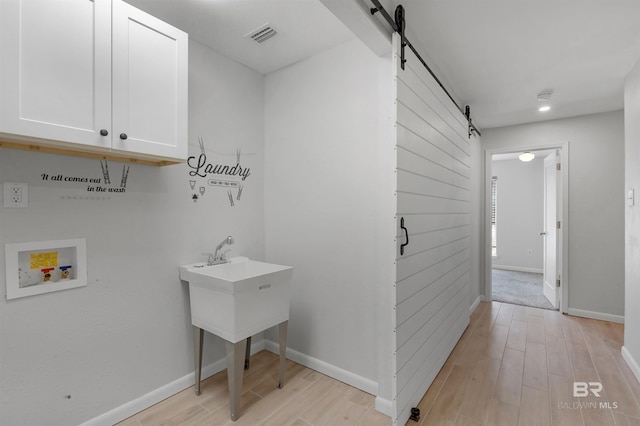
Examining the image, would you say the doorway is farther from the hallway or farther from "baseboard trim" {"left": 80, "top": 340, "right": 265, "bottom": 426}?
"baseboard trim" {"left": 80, "top": 340, "right": 265, "bottom": 426}

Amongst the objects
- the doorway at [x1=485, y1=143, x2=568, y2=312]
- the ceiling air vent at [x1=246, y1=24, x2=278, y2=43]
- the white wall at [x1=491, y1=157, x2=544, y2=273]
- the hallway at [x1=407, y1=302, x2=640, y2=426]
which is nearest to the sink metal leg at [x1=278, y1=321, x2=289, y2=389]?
the hallway at [x1=407, y1=302, x2=640, y2=426]

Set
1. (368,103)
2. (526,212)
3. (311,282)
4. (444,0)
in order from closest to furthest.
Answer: (444,0) → (368,103) → (311,282) → (526,212)

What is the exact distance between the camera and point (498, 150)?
4.31 metres

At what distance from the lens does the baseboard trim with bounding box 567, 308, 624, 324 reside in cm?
359

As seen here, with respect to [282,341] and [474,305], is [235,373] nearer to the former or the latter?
[282,341]

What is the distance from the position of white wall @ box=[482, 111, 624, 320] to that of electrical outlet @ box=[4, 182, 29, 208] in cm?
519

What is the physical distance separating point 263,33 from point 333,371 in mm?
2594

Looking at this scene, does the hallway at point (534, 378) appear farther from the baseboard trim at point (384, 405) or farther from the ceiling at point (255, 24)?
the ceiling at point (255, 24)

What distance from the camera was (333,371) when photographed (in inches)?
93.4

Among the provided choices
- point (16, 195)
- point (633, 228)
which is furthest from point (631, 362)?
point (16, 195)

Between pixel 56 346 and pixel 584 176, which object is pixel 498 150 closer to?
pixel 584 176

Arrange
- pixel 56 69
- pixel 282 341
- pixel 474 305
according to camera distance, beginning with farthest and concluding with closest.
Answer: pixel 474 305, pixel 282 341, pixel 56 69

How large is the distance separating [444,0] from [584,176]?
334 centimetres

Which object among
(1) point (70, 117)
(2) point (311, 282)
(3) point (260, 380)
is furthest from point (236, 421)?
(1) point (70, 117)
